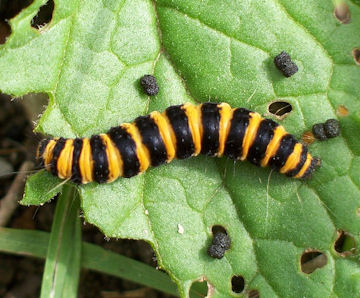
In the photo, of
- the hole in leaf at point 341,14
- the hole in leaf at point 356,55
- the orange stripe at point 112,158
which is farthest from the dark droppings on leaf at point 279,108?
the orange stripe at point 112,158

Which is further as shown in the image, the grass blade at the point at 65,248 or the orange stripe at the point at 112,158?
the grass blade at the point at 65,248

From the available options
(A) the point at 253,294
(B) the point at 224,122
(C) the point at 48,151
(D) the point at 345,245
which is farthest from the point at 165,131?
(D) the point at 345,245

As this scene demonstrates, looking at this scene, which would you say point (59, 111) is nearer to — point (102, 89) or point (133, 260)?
point (102, 89)

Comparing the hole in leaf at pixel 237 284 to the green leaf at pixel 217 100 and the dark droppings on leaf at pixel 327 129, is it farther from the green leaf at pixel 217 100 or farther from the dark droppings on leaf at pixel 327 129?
the dark droppings on leaf at pixel 327 129

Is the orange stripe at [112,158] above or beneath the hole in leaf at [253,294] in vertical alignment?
above

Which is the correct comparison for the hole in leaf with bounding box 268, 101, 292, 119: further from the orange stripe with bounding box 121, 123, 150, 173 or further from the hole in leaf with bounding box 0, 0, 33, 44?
the hole in leaf with bounding box 0, 0, 33, 44

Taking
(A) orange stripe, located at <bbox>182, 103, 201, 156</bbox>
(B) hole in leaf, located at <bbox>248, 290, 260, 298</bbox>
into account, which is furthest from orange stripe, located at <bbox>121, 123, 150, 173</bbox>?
(B) hole in leaf, located at <bbox>248, 290, 260, 298</bbox>

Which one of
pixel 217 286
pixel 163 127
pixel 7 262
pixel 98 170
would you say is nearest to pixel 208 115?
pixel 163 127
